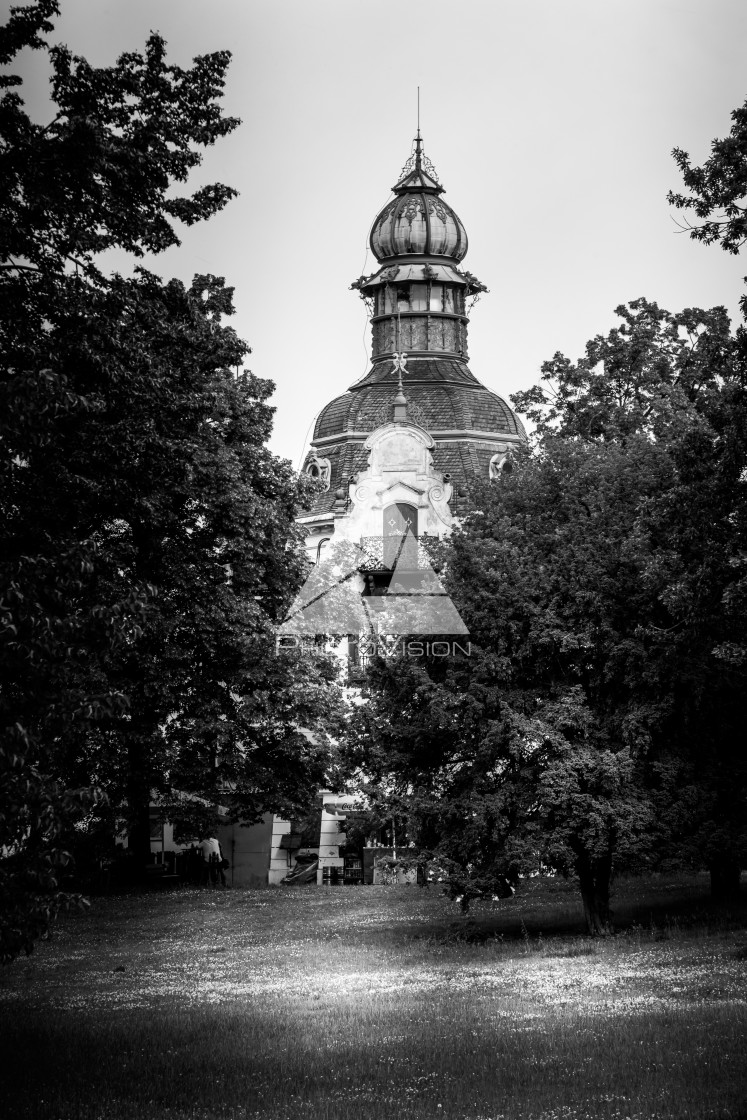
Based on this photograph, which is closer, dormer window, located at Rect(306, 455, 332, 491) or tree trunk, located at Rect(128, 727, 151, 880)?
tree trunk, located at Rect(128, 727, 151, 880)

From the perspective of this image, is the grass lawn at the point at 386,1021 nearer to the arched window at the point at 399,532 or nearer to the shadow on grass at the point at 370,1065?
the shadow on grass at the point at 370,1065

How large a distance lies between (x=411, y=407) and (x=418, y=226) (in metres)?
14.1

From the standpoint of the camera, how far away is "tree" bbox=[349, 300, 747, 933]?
2561 cm

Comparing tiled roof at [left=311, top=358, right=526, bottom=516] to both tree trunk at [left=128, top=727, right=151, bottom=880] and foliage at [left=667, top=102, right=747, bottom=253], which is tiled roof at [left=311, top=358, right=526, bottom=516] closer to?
tree trunk at [left=128, top=727, right=151, bottom=880]

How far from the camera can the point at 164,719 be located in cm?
3816

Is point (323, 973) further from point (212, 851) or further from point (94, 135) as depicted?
point (212, 851)

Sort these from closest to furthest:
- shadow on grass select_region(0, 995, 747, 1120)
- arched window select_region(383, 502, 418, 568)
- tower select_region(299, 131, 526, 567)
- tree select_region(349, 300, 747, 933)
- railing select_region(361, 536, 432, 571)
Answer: shadow on grass select_region(0, 995, 747, 1120) < tree select_region(349, 300, 747, 933) < railing select_region(361, 536, 432, 571) < arched window select_region(383, 502, 418, 568) < tower select_region(299, 131, 526, 567)

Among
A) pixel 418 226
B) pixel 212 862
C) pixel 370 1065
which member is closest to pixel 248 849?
pixel 212 862

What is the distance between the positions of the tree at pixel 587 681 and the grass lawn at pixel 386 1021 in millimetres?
1961

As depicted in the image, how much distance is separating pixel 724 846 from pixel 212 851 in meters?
25.8

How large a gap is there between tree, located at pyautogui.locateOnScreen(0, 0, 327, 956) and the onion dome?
1605 inches

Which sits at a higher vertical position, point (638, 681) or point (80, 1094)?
point (638, 681)

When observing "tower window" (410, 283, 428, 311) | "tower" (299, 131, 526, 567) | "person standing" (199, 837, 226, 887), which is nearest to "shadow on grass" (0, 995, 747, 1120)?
"person standing" (199, 837, 226, 887)

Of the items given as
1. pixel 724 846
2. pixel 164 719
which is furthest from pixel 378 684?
pixel 164 719
